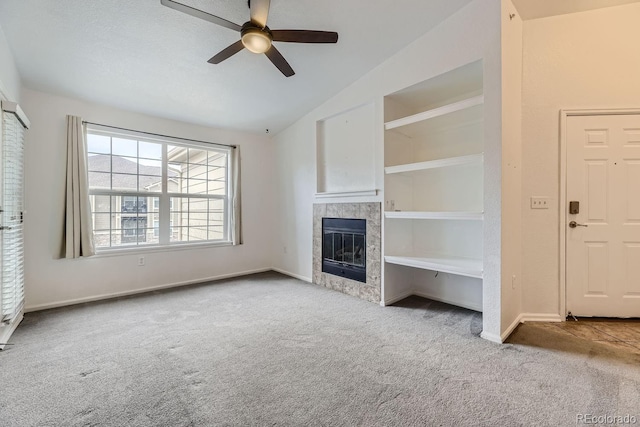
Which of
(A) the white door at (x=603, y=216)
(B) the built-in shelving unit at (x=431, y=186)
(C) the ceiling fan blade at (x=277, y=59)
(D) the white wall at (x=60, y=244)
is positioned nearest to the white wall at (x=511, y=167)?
(B) the built-in shelving unit at (x=431, y=186)

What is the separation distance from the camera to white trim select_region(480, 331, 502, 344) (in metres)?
2.39

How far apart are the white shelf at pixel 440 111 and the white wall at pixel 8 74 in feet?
12.0

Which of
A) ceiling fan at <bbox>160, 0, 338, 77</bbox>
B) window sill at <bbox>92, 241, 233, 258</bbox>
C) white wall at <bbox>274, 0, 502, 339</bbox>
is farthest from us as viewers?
window sill at <bbox>92, 241, 233, 258</bbox>

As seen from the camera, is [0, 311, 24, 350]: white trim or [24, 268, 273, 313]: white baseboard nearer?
[0, 311, 24, 350]: white trim

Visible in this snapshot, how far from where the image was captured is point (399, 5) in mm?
2549

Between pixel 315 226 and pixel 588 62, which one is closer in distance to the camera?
pixel 588 62

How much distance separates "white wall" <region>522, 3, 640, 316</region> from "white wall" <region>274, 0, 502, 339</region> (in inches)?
28.3

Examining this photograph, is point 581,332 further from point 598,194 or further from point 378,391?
point 378,391

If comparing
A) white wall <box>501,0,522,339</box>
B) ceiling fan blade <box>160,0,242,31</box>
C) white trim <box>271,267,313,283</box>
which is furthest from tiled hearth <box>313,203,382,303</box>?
ceiling fan blade <box>160,0,242,31</box>

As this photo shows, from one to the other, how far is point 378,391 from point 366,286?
1861 millimetres

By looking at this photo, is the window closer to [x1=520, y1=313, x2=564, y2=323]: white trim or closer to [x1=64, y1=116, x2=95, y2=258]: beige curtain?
[x1=64, y1=116, x2=95, y2=258]: beige curtain

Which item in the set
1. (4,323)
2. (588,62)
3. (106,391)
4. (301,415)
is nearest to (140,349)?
(106,391)

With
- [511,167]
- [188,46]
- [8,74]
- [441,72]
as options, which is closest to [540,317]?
[511,167]

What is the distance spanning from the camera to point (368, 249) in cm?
358
